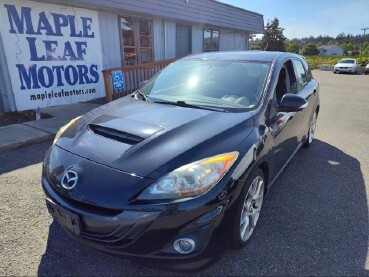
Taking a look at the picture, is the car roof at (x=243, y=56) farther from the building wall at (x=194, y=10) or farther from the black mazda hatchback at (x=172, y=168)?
the building wall at (x=194, y=10)

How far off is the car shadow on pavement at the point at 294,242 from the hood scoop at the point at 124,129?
0.94m

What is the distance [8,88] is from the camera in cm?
662

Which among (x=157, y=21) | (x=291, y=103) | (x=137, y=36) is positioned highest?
(x=157, y=21)

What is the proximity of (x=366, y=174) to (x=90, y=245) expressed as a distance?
3.81 m

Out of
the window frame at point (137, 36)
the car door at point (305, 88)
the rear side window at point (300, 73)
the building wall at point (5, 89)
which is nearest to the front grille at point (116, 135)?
the car door at point (305, 88)

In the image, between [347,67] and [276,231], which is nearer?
[276,231]

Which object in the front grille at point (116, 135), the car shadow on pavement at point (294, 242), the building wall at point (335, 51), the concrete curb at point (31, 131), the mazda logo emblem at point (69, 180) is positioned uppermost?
the front grille at point (116, 135)

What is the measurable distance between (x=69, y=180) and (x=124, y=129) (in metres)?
0.61

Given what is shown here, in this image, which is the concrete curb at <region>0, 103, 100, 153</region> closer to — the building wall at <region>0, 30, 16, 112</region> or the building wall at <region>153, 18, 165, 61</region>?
the building wall at <region>0, 30, 16, 112</region>

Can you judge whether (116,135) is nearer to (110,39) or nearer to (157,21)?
(110,39)

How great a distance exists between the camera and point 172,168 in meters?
1.94

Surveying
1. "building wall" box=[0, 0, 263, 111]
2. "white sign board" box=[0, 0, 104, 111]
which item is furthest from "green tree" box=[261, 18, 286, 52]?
"white sign board" box=[0, 0, 104, 111]

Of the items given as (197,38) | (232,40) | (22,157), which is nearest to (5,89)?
(22,157)

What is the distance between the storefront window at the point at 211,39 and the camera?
12.9 meters
